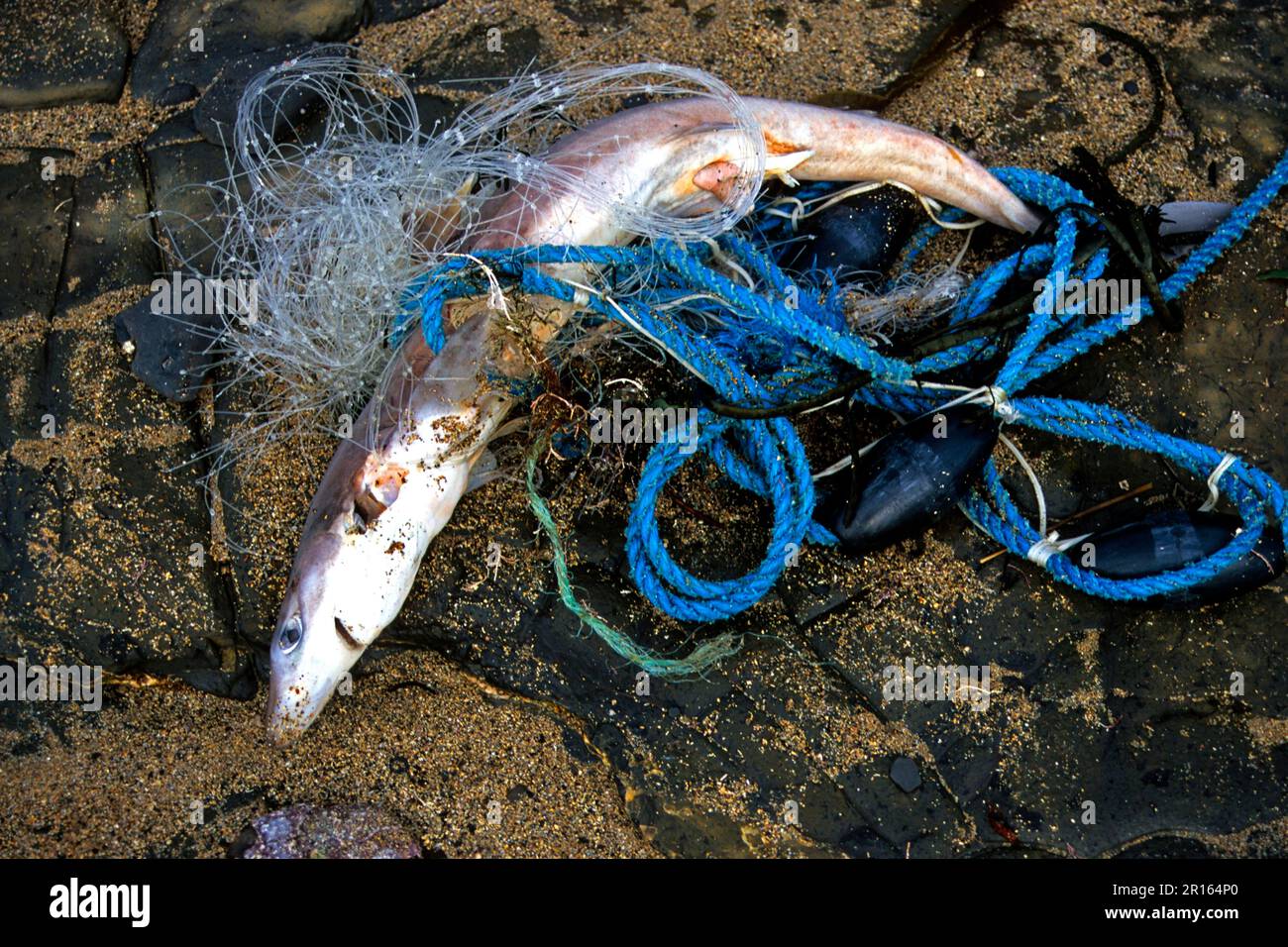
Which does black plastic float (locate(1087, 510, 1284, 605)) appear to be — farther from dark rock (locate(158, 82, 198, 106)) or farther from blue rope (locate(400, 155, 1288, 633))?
dark rock (locate(158, 82, 198, 106))

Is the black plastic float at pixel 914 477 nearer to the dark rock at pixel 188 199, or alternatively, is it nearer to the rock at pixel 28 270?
the dark rock at pixel 188 199

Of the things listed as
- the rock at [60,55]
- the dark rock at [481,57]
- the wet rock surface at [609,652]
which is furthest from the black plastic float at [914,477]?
the rock at [60,55]

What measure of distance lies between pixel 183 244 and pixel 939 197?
118 inches

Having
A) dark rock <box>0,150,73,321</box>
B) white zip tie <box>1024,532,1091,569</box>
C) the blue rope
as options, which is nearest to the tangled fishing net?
the blue rope

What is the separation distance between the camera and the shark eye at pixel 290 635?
4.07 m

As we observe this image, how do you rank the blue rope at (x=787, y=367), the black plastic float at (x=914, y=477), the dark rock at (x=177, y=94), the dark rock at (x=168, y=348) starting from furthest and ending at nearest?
the dark rock at (x=177, y=94) < the dark rock at (x=168, y=348) < the black plastic float at (x=914, y=477) < the blue rope at (x=787, y=367)

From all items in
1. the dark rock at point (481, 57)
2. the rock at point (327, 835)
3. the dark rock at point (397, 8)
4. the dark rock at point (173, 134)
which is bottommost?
the rock at point (327, 835)

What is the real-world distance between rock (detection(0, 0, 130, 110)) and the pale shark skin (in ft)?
6.99

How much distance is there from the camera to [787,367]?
13.8 ft

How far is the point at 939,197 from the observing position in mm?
4605

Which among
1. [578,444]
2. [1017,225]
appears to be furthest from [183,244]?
[1017,225]

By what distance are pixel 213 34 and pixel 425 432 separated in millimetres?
2390

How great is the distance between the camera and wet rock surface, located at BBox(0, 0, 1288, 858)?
13.6 feet

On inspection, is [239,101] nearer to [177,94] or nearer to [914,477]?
[177,94]
